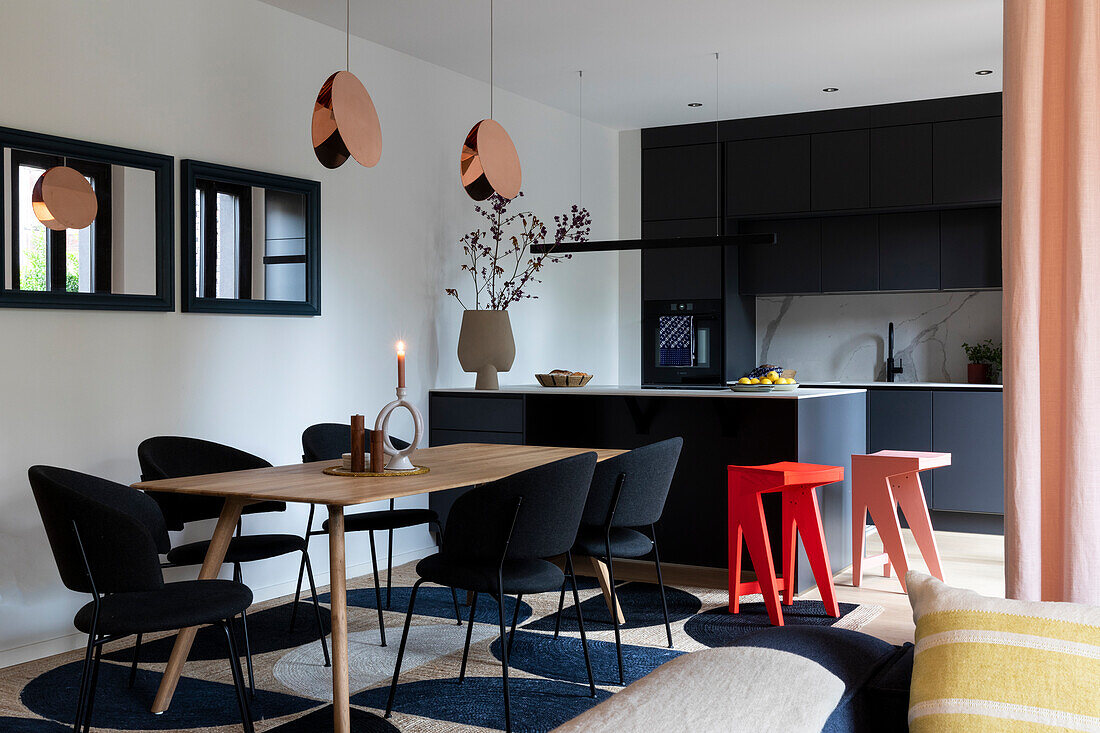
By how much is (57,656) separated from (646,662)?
226 centimetres

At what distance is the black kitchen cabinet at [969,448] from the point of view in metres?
6.45

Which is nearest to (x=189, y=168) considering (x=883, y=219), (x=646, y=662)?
(x=646, y=662)

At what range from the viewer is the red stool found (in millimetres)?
4316


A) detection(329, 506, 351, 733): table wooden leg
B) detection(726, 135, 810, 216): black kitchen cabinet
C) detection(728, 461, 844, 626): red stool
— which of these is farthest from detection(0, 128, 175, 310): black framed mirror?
detection(726, 135, 810, 216): black kitchen cabinet

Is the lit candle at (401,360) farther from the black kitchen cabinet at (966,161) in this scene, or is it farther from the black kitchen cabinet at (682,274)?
the black kitchen cabinet at (966,161)

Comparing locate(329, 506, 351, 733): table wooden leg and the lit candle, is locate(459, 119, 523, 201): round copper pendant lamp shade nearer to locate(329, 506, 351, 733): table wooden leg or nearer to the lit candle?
the lit candle

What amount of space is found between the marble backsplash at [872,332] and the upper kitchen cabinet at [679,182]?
3.03 ft

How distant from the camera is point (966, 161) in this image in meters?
6.72

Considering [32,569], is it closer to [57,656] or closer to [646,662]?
[57,656]

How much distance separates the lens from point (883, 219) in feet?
23.5

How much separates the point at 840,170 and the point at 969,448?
2062mm

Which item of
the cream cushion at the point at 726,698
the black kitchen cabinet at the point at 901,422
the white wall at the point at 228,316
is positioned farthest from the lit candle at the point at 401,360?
the black kitchen cabinet at the point at 901,422

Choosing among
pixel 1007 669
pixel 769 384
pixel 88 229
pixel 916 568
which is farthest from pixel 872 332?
pixel 1007 669

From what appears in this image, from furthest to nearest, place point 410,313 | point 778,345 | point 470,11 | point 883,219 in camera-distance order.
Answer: point 778,345, point 883,219, point 410,313, point 470,11
